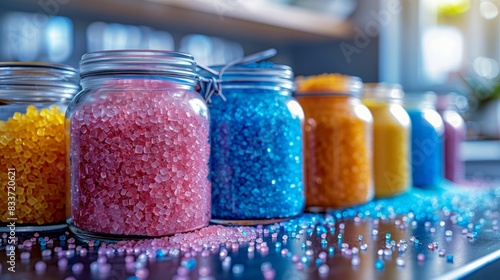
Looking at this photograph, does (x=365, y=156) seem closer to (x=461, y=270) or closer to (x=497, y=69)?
(x=461, y=270)

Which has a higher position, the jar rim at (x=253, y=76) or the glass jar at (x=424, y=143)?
the jar rim at (x=253, y=76)

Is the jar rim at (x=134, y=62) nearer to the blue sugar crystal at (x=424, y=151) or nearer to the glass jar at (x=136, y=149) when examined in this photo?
the glass jar at (x=136, y=149)

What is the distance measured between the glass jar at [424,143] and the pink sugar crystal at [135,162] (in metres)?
0.74

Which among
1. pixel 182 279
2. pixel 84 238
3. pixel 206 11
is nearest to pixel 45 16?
pixel 206 11

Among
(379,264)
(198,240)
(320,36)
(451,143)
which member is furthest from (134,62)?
(320,36)

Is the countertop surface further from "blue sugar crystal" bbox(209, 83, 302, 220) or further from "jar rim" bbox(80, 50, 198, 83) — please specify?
"jar rim" bbox(80, 50, 198, 83)

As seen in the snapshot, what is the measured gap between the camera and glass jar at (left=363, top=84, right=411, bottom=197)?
1.10m

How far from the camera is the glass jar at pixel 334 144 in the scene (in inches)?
35.9

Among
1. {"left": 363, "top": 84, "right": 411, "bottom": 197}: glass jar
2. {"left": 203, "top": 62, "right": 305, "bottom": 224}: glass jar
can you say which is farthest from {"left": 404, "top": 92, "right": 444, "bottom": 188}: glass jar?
{"left": 203, "top": 62, "right": 305, "bottom": 224}: glass jar

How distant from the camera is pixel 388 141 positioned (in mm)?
1112

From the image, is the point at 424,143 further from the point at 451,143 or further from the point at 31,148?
the point at 31,148

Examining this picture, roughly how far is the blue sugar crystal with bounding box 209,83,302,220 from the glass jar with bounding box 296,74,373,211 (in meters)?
0.13

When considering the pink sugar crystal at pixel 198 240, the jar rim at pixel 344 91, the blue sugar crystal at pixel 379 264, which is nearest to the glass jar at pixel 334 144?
the jar rim at pixel 344 91

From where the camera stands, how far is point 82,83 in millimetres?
706
